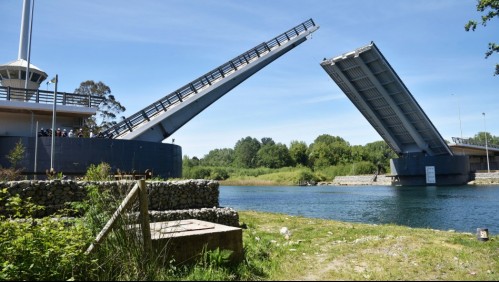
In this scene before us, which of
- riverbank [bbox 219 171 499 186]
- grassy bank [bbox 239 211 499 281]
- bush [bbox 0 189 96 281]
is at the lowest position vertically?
riverbank [bbox 219 171 499 186]

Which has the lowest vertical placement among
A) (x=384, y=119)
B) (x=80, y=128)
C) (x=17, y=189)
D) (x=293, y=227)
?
(x=293, y=227)

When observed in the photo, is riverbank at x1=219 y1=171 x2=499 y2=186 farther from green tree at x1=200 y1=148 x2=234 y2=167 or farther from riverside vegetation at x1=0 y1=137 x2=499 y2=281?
riverside vegetation at x1=0 y1=137 x2=499 y2=281

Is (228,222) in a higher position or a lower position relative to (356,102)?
lower

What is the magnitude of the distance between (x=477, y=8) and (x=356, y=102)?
23.2 metres

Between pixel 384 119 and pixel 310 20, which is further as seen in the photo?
pixel 384 119

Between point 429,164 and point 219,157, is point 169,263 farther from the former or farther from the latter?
A: point 219,157

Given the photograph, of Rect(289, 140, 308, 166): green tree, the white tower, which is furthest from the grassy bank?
Rect(289, 140, 308, 166): green tree

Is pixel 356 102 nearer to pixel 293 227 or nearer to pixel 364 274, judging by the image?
pixel 293 227

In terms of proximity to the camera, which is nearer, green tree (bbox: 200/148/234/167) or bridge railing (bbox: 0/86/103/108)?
bridge railing (bbox: 0/86/103/108)

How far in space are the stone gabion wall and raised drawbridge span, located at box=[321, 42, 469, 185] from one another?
659 inches

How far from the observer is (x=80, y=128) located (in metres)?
17.3

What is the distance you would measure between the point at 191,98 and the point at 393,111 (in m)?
16.0

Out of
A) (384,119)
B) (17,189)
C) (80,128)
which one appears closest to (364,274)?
(17,189)

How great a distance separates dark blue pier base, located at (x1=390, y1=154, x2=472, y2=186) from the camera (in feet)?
128
